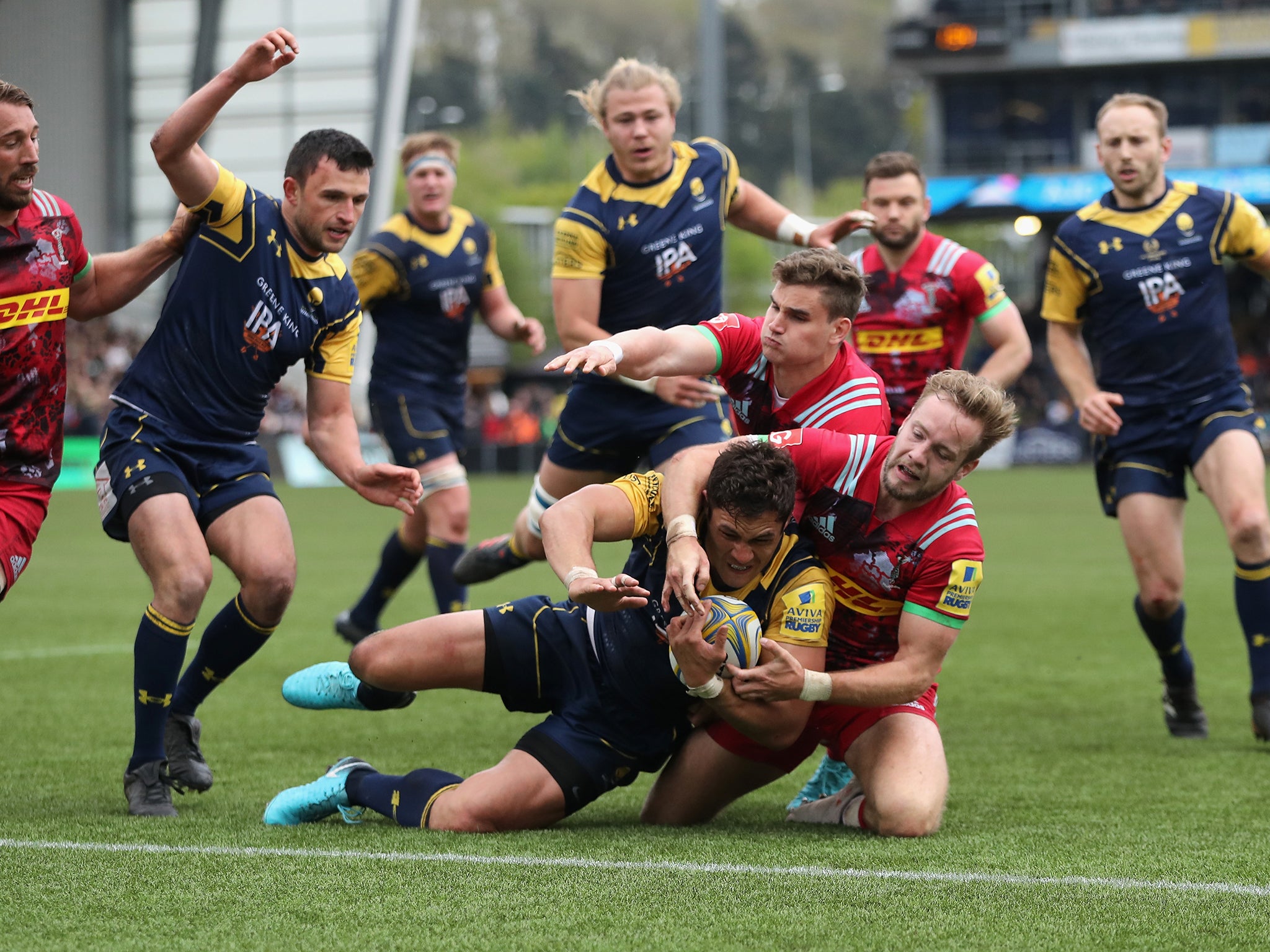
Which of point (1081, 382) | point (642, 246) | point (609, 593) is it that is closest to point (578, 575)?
point (609, 593)

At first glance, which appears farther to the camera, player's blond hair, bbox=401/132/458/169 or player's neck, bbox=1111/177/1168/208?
player's blond hair, bbox=401/132/458/169

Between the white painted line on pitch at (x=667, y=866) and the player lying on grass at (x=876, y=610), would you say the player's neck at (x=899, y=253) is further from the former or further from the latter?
the white painted line on pitch at (x=667, y=866)

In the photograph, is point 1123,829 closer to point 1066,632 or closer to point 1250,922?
point 1250,922

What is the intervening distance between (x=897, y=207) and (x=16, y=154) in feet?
11.9

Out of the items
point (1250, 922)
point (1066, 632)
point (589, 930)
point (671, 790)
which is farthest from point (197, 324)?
point (1066, 632)

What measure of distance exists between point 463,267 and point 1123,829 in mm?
5232

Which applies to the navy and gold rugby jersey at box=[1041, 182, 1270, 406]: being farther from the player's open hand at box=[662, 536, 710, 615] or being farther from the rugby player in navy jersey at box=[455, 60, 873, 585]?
the player's open hand at box=[662, 536, 710, 615]

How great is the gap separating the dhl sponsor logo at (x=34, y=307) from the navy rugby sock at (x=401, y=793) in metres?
1.74

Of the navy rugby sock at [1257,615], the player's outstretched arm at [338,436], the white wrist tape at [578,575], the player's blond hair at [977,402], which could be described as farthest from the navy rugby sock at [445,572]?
the player's blond hair at [977,402]

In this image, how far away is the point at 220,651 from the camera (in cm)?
518

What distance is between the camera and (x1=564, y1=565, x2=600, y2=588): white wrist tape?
4.13 m

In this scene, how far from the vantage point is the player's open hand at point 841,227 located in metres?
6.04

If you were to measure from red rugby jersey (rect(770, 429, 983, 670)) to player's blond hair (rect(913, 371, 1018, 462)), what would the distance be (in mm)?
220

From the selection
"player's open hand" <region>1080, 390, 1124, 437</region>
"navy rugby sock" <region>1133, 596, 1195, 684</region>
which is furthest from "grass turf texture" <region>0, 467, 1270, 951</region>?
"player's open hand" <region>1080, 390, 1124, 437</region>
